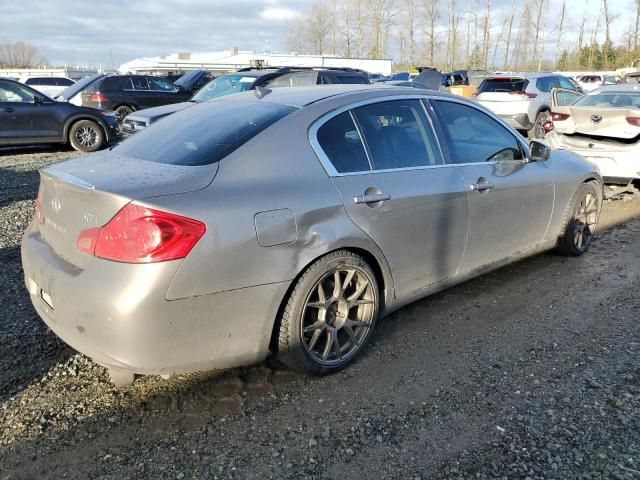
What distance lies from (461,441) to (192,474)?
4.12ft

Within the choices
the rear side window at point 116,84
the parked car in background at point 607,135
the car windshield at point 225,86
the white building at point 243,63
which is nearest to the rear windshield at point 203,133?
the parked car in background at point 607,135

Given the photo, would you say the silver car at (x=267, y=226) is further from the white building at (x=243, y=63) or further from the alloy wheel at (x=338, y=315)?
the white building at (x=243, y=63)

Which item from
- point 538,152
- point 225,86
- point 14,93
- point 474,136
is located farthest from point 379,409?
point 14,93

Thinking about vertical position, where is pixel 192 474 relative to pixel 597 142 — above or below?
below

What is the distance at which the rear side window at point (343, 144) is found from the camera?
10.0 feet

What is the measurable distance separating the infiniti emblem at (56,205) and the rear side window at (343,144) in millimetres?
1419

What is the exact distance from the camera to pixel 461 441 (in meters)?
2.57

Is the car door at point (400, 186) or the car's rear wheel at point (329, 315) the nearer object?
the car's rear wheel at point (329, 315)

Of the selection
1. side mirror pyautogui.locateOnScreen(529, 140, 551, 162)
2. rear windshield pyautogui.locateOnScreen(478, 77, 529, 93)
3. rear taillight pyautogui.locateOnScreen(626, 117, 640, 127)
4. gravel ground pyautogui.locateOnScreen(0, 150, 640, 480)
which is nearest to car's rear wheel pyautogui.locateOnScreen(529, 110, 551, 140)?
rear windshield pyautogui.locateOnScreen(478, 77, 529, 93)

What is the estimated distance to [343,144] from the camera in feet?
10.3

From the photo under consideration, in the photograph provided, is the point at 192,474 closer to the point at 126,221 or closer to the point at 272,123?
the point at 126,221

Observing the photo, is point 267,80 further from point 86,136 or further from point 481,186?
point 481,186

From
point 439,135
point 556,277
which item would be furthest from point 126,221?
point 556,277

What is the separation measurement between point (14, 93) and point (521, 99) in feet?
37.8
